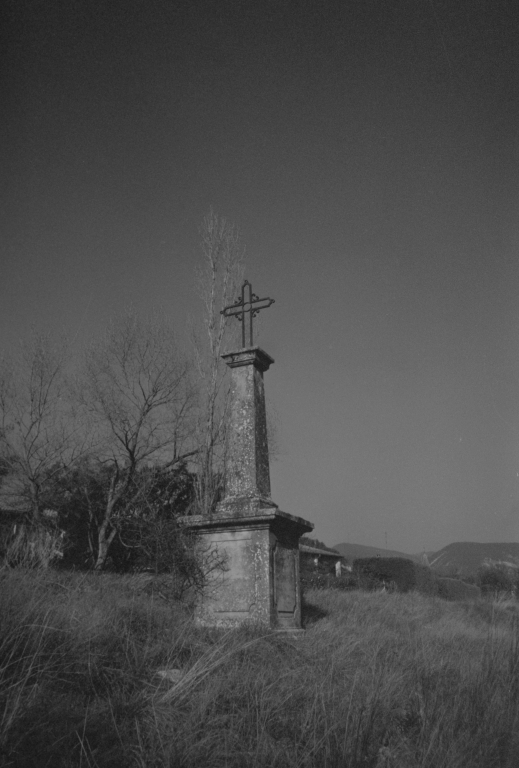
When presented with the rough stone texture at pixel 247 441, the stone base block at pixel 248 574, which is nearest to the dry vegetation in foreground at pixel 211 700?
the stone base block at pixel 248 574

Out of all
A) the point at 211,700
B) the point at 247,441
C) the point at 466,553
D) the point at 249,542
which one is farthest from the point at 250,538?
the point at 466,553

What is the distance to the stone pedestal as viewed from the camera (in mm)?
5445

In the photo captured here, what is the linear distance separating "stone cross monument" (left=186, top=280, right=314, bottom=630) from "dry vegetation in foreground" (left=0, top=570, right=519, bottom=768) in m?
0.87

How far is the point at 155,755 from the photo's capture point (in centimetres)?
221

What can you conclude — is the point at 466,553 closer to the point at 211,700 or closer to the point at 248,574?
the point at 248,574

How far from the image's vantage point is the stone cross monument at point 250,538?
5.45 meters

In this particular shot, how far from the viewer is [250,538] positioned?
5.62 m

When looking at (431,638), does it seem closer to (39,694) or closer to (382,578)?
(39,694)

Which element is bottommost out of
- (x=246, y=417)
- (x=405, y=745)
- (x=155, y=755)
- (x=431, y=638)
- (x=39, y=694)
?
(x=431, y=638)

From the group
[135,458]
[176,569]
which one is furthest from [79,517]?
[176,569]

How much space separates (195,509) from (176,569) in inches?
70.5

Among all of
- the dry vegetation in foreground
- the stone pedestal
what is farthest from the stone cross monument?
the dry vegetation in foreground

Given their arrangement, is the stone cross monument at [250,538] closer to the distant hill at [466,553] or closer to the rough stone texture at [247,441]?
the rough stone texture at [247,441]

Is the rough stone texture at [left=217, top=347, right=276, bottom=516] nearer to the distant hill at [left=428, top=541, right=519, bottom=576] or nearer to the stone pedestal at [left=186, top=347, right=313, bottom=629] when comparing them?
the stone pedestal at [left=186, top=347, right=313, bottom=629]
